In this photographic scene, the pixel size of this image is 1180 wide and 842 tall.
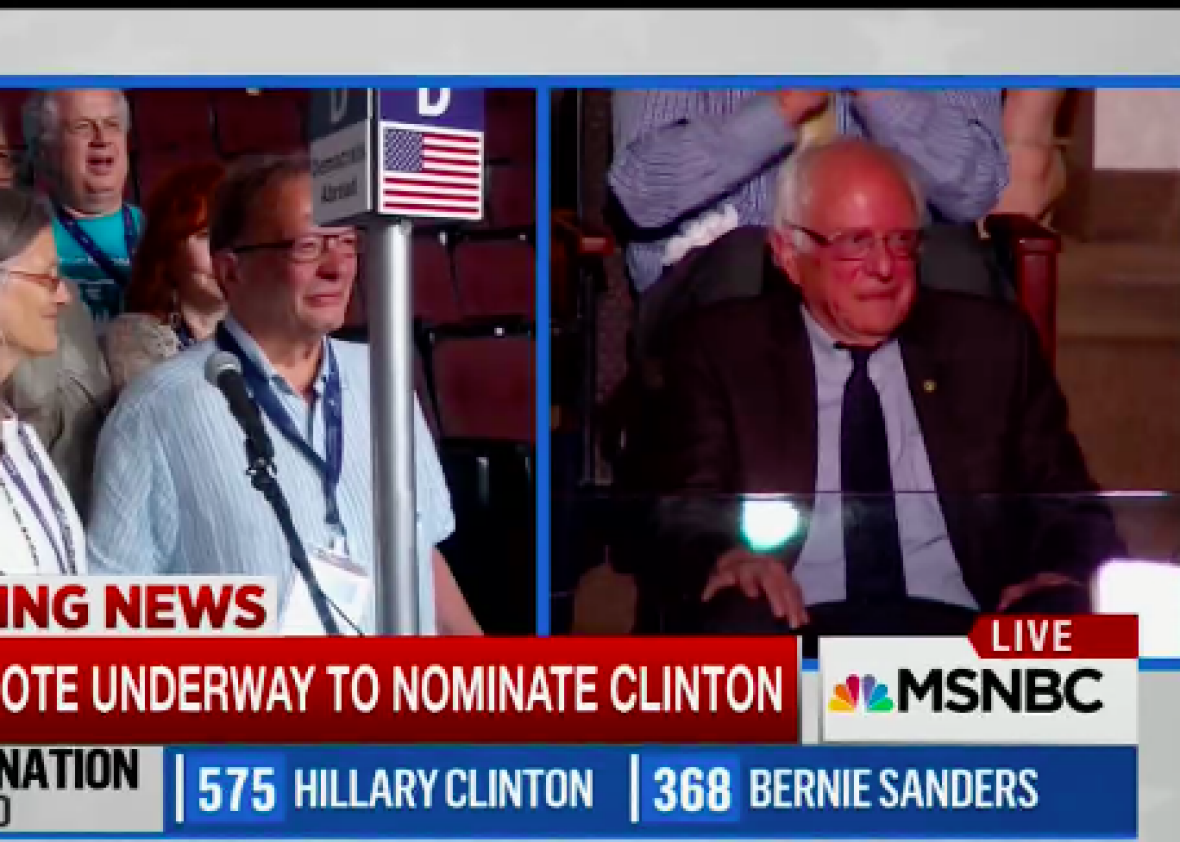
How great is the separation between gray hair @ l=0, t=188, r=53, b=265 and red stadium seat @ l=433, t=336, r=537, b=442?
0.83 metres

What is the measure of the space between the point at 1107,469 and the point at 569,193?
3.85 feet

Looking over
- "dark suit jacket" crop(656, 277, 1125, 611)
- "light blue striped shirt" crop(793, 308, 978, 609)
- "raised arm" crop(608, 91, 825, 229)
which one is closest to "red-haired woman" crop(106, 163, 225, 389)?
"raised arm" crop(608, 91, 825, 229)

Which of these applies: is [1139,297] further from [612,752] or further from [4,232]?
[4,232]

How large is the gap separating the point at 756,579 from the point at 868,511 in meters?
0.25

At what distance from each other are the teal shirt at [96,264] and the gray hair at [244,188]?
0.15m

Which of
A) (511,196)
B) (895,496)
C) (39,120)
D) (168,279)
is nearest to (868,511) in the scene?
(895,496)

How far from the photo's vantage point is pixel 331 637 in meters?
3.60

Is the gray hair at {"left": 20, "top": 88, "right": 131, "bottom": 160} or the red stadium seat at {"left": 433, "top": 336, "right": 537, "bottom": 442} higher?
the gray hair at {"left": 20, "top": 88, "right": 131, "bottom": 160}

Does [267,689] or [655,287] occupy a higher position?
[655,287]

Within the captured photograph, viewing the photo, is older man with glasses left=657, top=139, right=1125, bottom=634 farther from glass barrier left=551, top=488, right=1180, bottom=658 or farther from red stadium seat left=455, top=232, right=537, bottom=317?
red stadium seat left=455, top=232, right=537, bottom=317

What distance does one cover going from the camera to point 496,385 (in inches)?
140

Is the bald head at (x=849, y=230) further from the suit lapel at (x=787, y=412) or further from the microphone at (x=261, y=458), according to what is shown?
the microphone at (x=261, y=458)

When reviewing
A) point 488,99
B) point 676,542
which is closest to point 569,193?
point 488,99

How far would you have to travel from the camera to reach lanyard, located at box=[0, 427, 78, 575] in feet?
11.6
